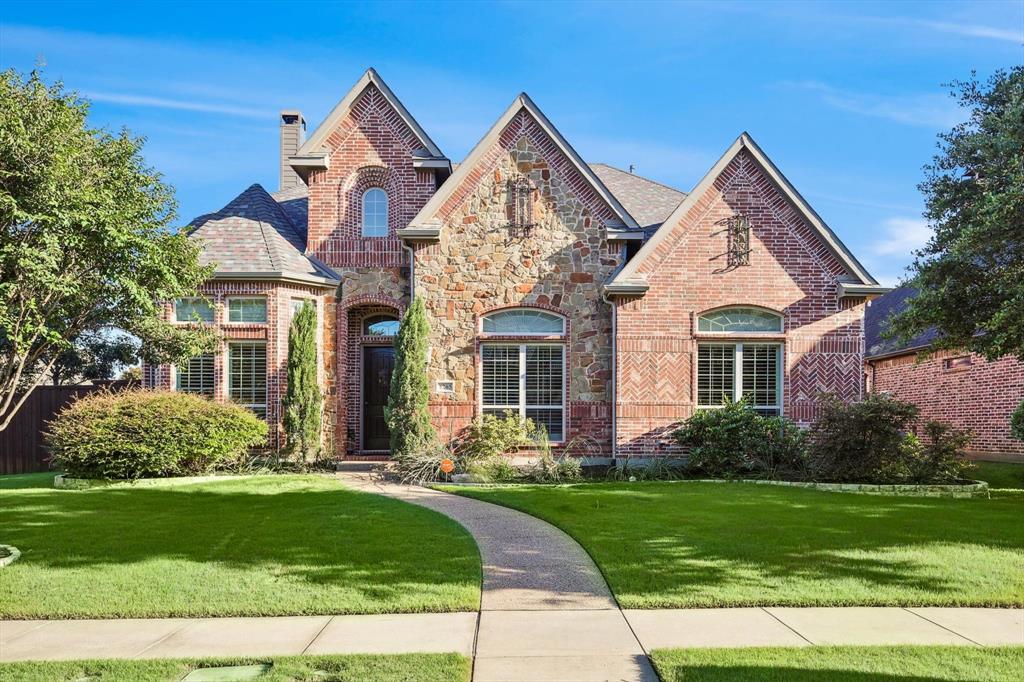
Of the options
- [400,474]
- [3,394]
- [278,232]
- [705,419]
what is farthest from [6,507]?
[705,419]

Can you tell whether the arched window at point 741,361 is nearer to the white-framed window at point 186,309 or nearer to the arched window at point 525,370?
the arched window at point 525,370

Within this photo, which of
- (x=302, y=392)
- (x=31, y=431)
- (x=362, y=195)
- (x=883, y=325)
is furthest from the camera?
(x=883, y=325)

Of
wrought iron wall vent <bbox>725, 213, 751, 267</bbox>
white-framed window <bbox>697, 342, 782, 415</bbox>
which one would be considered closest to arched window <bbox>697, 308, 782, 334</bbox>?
white-framed window <bbox>697, 342, 782, 415</bbox>

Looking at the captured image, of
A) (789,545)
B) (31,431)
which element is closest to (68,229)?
(789,545)

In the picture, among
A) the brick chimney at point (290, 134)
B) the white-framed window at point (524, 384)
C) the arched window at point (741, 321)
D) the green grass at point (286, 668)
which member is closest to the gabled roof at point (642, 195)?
the arched window at point (741, 321)

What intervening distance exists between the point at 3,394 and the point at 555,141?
11.5 m

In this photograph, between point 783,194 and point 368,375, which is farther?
point 368,375

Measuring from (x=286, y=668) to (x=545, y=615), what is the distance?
6.97ft

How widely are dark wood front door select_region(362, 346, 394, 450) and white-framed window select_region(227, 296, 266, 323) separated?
2698mm

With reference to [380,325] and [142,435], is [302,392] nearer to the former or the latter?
[380,325]

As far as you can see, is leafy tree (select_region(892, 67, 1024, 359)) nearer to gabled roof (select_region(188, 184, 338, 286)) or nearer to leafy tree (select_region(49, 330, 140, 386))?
gabled roof (select_region(188, 184, 338, 286))

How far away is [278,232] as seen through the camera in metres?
17.0

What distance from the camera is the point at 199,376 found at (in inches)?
618

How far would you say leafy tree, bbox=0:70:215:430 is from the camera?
7.72 metres
